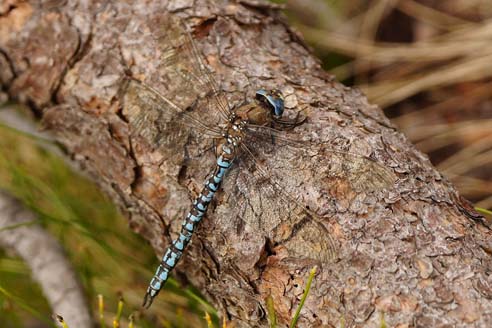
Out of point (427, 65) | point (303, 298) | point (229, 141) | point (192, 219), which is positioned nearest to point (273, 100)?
point (229, 141)

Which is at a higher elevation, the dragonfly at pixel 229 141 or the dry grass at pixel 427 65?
the dry grass at pixel 427 65

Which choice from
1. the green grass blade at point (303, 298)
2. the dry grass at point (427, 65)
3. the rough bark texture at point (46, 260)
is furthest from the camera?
the dry grass at point (427, 65)

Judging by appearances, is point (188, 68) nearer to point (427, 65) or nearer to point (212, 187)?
point (212, 187)

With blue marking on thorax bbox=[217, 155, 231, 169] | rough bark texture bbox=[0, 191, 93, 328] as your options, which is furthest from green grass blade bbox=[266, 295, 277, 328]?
rough bark texture bbox=[0, 191, 93, 328]

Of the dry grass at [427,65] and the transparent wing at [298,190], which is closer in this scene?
the transparent wing at [298,190]

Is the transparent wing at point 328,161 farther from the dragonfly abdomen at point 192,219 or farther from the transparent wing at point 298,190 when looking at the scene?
the dragonfly abdomen at point 192,219

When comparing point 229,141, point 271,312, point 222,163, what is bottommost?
point 271,312

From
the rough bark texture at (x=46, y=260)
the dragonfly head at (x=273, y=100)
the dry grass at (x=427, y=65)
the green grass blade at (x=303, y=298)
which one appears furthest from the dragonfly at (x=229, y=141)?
the dry grass at (x=427, y=65)
